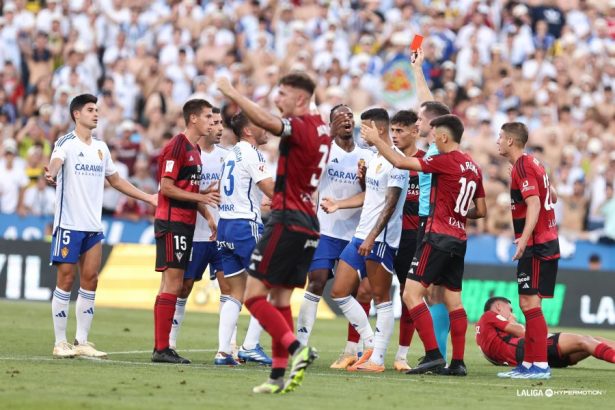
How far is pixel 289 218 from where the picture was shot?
38.8ft

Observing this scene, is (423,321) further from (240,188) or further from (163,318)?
(163,318)

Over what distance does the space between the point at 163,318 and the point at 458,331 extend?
3.29m

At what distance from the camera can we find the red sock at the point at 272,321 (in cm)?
1150

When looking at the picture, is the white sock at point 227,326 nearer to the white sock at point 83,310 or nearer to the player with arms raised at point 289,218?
the white sock at point 83,310

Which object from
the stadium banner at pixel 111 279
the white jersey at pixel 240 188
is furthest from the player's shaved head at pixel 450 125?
the stadium banner at pixel 111 279

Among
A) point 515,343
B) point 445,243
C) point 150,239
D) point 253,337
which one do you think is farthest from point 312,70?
point 445,243

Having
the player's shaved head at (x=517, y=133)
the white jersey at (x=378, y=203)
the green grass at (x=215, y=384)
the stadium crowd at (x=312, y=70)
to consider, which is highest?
the stadium crowd at (x=312, y=70)

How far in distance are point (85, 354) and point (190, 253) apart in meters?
1.66

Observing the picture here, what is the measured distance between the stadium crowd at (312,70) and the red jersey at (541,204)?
11556 mm

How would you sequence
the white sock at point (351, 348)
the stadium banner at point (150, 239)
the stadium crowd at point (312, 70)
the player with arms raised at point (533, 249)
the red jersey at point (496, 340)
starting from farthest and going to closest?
1. the stadium crowd at point (312, 70)
2. the stadium banner at point (150, 239)
3. the red jersey at point (496, 340)
4. the white sock at point (351, 348)
5. the player with arms raised at point (533, 249)

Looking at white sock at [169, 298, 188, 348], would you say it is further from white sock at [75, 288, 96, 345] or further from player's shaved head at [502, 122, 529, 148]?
player's shaved head at [502, 122, 529, 148]

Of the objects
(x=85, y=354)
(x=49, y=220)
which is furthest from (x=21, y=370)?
(x=49, y=220)

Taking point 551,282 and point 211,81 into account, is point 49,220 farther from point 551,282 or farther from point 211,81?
point 551,282

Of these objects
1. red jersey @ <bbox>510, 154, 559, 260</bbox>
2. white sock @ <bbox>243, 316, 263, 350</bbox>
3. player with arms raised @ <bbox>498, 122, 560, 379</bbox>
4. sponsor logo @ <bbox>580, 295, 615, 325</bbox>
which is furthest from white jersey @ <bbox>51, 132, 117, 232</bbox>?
sponsor logo @ <bbox>580, 295, 615, 325</bbox>
